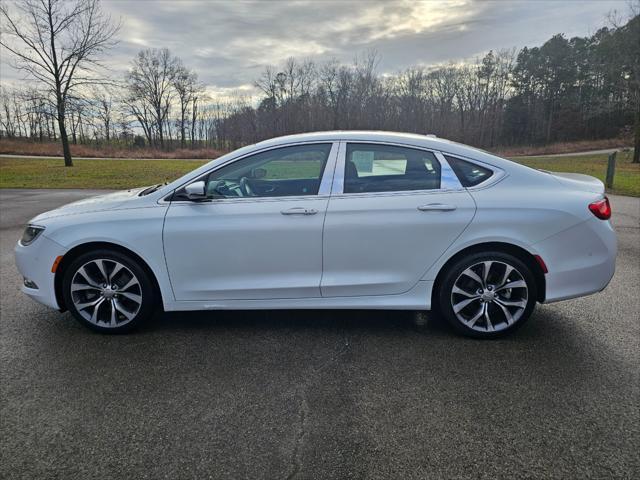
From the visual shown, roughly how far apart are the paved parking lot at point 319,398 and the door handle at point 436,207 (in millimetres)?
1055

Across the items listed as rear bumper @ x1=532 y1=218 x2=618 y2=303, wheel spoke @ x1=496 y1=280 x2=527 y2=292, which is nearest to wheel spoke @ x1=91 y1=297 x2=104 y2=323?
wheel spoke @ x1=496 y1=280 x2=527 y2=292

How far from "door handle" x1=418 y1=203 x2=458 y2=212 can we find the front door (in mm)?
766

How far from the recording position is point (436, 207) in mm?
3178

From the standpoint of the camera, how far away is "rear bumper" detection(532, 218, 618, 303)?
3.17 metres

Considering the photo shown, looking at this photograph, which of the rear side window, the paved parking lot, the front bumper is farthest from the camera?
the front bumper

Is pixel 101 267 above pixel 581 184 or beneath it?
beneath

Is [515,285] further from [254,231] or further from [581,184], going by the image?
[254,231]

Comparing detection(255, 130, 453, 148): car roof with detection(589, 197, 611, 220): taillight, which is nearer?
detection(589, 197, 611, 220): taillight

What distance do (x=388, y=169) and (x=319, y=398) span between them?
1.83 m

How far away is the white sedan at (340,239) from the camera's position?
319 centimetres

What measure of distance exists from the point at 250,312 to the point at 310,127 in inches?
2127

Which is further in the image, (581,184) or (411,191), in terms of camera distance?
(581,184)

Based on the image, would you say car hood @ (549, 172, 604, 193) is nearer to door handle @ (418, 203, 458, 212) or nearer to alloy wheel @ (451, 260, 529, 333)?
alloy wheel @ (451, 260, 529, 333)

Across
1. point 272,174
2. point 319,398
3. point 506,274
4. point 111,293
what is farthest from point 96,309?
point 506,274
